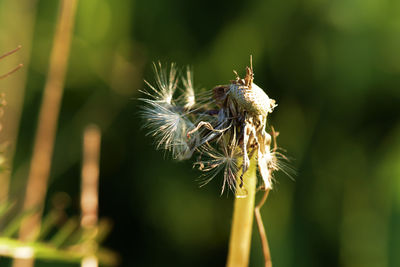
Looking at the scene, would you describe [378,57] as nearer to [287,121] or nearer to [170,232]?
[287,121]

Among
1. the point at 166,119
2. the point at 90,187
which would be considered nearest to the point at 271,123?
the point at 90,187

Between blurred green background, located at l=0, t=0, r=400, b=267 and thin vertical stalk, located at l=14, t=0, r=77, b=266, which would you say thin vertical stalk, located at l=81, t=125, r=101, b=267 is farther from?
blurred green background, located at l=0, t=0, r=400, b=267

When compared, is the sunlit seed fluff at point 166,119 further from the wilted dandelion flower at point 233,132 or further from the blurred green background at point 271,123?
the blurred green background at point 271,123

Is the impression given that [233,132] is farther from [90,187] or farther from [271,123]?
[271,123]

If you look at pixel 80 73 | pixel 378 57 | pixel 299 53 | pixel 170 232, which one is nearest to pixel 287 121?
pixel 299 53

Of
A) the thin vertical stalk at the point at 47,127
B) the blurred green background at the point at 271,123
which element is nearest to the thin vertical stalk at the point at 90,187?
the thin vertical stalk at the point at 47,127

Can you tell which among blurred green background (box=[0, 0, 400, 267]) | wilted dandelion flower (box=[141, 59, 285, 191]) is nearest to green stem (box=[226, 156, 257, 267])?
wilted dandelion flower (box=[141, 59, 285, 191])
